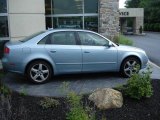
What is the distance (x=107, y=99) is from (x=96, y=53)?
9.33ft

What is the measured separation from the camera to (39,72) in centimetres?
956

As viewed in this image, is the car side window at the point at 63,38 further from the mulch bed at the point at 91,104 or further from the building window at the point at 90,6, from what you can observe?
the building window at the point at 90,6

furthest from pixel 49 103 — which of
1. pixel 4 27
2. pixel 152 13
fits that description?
pixel 152 13

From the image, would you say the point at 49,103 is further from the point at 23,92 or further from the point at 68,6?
the point at 68,6

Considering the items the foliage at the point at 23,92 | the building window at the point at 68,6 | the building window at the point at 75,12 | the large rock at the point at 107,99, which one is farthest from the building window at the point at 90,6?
the large rock at the point at 107,99

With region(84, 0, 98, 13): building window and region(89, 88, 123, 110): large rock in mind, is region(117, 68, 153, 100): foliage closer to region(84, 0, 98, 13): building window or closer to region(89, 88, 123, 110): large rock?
region(89, 88, 123, 110): large rock

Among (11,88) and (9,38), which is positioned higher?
(9,38)

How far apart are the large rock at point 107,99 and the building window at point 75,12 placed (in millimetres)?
7932

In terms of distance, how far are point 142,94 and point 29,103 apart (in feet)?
8.26

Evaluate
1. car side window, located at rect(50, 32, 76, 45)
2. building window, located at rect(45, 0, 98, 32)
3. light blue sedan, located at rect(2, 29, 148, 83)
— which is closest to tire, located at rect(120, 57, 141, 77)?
light blue sedan, located at rect(2, 29, 148, 83)

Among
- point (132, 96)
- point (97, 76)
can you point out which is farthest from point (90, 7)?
point (132, 96)

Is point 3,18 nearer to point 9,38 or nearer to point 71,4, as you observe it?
point 9,38

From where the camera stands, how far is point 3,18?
13.9 metres

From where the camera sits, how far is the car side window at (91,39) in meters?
10.0
